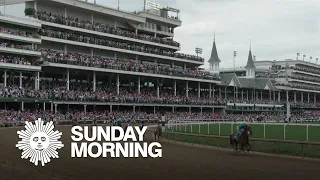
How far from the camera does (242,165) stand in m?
17.5

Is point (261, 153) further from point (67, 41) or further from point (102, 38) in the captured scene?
point (102, 38)

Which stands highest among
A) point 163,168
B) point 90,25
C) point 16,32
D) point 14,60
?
point 90,25

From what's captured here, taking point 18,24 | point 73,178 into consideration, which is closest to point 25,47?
point 18,24

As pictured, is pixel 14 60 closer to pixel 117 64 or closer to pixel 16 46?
pixel 16 46

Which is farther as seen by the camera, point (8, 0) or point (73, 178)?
point (8, 0)

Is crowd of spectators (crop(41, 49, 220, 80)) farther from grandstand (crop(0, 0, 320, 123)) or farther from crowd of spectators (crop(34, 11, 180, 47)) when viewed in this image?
crowd of spectators (crop(34, 11, 180, 47))

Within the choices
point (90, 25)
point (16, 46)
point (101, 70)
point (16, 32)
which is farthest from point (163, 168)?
point (90, 25)

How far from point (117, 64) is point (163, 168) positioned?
1934 inches

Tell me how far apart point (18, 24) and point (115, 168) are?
1593 inches

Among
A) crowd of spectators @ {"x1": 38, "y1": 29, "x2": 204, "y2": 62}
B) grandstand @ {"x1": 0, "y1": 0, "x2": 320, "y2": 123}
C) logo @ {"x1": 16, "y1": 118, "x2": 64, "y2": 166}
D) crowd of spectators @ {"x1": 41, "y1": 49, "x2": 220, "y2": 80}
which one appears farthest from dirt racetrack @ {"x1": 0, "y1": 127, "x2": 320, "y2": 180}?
crowd of spectators @ {"x1": 38, "y1": 29, "x2": 204, "y2": 62}

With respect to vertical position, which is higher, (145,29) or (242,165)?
(145,29)

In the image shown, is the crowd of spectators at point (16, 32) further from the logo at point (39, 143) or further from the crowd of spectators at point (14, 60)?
the logo at point (39, 143)

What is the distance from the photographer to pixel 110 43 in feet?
218

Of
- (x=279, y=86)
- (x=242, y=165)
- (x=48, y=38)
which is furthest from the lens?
(x=279, y=86)
